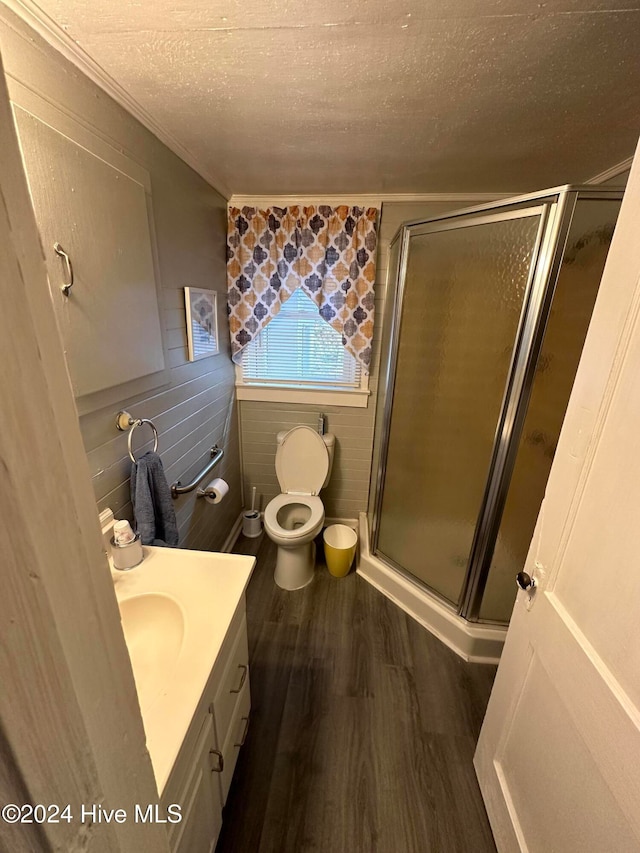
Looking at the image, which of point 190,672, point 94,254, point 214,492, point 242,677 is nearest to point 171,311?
point 94,254

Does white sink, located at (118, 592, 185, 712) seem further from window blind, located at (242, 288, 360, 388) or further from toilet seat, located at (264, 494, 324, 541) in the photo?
window blind, located at (242, 288, 360, 388)

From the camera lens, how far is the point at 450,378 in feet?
5.48

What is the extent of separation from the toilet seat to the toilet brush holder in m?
0.36

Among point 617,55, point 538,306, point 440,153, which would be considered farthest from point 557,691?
point 440,153

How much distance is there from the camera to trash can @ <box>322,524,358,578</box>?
2.20m

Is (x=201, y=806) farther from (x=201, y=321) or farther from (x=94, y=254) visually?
(x=201, y=321)

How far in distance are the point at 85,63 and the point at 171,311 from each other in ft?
2.51

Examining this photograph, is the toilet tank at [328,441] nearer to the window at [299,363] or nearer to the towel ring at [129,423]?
the window at [299,363]

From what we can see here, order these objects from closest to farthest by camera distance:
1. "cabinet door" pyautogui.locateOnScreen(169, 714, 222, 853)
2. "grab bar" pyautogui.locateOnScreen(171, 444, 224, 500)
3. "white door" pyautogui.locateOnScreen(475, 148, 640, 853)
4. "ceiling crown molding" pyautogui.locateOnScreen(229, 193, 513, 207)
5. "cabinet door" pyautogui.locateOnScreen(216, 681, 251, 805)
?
"white door" pyautogui.locateOnScreen(475, 148, 640, 853) → "cabinet door" pyautogui.locateOnScreen(169, 714, 222, 853) → "cabinet door" pyautogui.locateOnScreen(216, 681, 251, 805) → "grab bar" pyautogui.locateOnScreen(171, 444, 224, 500) → "ceiling crown molding" pyautogui.locateOnScreen(229, 193, 513, 207)

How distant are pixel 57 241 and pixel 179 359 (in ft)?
2.36

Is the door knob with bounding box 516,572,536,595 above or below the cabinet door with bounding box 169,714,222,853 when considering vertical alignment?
above

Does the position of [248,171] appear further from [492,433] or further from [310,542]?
[310,542]

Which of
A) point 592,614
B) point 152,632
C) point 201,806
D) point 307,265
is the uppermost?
point 307,265

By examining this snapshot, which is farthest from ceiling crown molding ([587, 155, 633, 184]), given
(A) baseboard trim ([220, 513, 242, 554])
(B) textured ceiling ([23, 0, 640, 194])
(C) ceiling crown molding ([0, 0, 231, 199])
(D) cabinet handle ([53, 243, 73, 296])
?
(A) baseboard trim ([220, 513, 242, 554])
